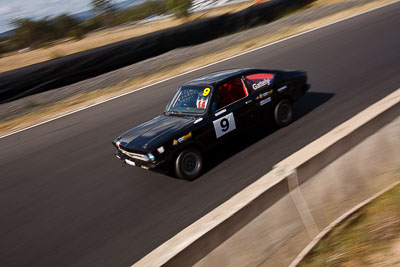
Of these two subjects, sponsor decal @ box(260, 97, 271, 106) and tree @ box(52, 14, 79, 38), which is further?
tree @ box(52, 14, 79, 38)

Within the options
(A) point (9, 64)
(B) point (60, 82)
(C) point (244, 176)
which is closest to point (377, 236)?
(C) point (244, 176)

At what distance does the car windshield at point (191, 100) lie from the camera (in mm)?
5809

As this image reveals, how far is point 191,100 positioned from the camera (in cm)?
602

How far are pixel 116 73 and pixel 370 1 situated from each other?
603 inches

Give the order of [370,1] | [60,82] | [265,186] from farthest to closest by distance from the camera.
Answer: [370,1] → [60,82] → [265,186]

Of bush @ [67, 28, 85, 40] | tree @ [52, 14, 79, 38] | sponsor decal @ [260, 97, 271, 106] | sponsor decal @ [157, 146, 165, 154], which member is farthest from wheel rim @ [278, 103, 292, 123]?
tree @ [52, 14, 79, 38]

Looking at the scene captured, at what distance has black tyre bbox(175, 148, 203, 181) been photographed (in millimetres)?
5320

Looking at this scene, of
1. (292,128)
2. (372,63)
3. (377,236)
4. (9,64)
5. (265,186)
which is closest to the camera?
(265,186)

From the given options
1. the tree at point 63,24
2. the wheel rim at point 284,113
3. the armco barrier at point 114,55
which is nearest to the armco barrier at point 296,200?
the wheel rim at point 284,113

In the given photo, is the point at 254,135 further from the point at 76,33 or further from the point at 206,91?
the point at 76,33

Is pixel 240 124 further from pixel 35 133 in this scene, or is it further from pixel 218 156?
pixel 35 133

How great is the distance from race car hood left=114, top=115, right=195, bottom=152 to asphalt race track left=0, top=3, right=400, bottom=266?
28.2 inches

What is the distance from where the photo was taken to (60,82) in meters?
13.0

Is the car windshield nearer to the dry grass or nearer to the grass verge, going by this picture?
the grass verge
